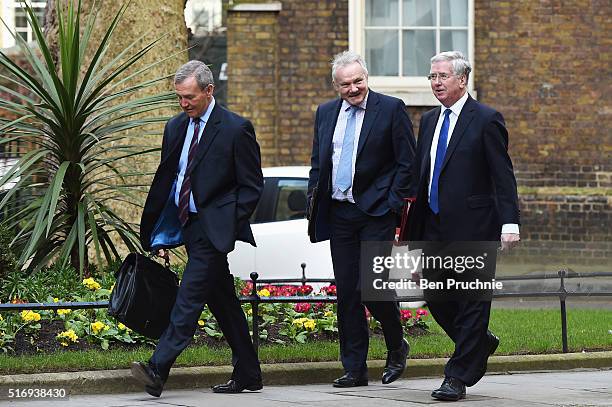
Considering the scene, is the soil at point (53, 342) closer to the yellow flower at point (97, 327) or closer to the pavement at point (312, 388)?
the yellow flower at point (97, 327)

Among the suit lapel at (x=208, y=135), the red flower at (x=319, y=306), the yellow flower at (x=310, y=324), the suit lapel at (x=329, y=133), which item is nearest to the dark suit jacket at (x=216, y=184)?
the suit lapel at (x=208, y=135)

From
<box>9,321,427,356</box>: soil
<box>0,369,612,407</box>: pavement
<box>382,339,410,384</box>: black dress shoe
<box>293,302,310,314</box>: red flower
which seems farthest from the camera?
<box>293,302,310,314</box>: red flower

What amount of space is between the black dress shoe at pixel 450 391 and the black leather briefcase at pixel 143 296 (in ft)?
5.09

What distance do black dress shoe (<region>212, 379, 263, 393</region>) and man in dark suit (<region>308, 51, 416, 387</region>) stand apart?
1.64 ft

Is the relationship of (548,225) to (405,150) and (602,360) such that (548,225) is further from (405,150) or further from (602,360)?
(405,150)

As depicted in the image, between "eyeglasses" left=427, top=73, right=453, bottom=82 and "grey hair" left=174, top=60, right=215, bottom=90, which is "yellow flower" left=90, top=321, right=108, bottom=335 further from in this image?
"eyeglasses" left=427, top=73, right=453, bottom=82

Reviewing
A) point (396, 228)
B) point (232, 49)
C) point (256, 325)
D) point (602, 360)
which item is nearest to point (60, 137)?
point (256, 325)

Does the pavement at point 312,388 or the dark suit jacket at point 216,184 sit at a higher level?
the dark suit jacket at point 216,184

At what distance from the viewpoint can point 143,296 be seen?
764 centimetres

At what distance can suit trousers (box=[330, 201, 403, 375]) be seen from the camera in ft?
26.1

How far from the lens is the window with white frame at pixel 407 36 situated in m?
18.9

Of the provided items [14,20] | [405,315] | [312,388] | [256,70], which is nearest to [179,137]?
[312,388]

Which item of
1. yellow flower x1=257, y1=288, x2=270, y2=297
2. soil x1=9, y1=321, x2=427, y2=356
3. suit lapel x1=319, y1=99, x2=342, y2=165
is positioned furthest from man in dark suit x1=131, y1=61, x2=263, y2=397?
yellow flower x1=257, y1=288, x2=270, y2=297

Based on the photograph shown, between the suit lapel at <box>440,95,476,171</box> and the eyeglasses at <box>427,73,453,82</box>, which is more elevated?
the eyeglasses at <box>427,73,453,82</box>
